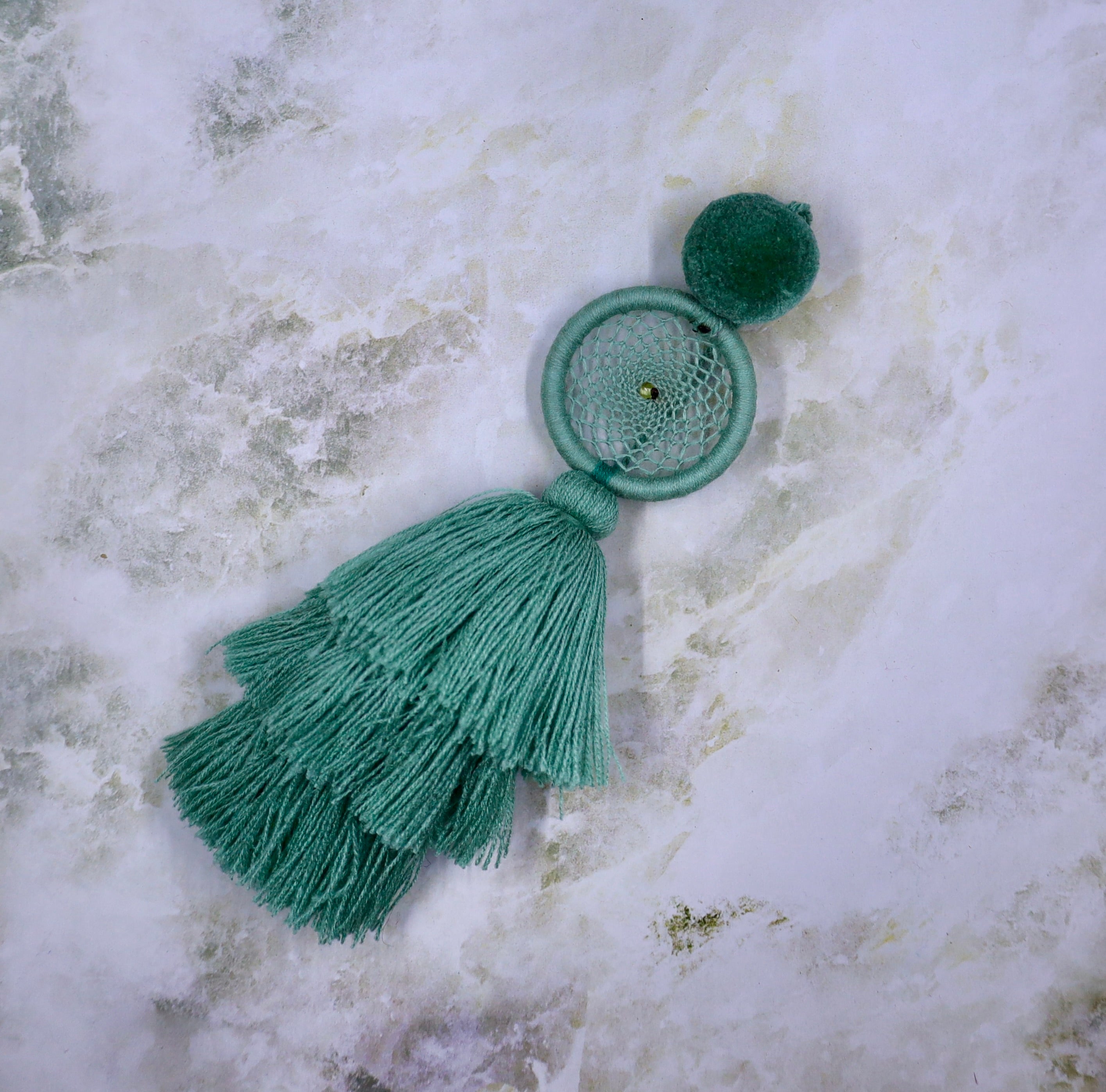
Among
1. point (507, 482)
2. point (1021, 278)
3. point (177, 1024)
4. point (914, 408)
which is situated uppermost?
point (1021, 278)

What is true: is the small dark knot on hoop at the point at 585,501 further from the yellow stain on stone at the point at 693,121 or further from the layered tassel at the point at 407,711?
the yellow stain on stone at the point at 693,121

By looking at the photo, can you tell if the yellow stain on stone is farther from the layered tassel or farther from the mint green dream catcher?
the layered tassel

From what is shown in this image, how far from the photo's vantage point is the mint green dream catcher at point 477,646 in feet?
2.66

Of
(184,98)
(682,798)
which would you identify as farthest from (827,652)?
(184,98)

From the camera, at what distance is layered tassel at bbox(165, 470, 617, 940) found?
2.66 ft

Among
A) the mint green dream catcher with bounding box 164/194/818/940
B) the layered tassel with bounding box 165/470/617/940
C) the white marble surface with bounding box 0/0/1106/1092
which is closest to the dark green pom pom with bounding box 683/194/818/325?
the mint green dream catcher with bounding box 164/194/818/940

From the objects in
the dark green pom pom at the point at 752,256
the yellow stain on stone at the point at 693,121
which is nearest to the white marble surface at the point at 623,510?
the yellow stain on stone at the point at 693,121

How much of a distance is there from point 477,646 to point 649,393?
30 centimetres

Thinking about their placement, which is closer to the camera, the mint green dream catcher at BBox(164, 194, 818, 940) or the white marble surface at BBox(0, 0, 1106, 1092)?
the mint green dream catcher at BBox(164, 194, 818, 940)

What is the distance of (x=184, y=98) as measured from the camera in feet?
3.03

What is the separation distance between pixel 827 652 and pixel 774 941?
0.33 metres

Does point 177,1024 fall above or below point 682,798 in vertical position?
below

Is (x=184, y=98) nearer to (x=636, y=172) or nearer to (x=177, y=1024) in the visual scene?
(x=636, y=172)

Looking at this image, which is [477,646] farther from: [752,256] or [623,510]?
[752,256]
